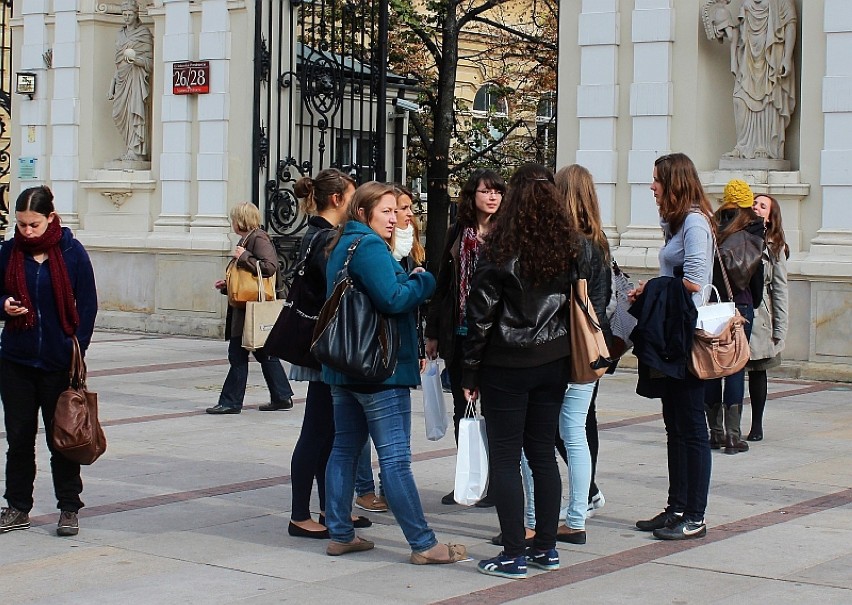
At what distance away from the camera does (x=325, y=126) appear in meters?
17.3

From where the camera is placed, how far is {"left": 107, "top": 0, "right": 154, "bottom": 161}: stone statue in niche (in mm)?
19062

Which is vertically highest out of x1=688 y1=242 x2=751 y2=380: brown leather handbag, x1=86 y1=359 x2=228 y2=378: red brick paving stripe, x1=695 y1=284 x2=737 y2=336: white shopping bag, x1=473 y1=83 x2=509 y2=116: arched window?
x1=473 y1=83 x2=509 y2=116: arched window

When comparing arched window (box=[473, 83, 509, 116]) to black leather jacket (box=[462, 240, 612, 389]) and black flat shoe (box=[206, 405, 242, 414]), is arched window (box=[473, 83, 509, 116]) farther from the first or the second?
black leather jacket (box=[462, 240, 612, 389])

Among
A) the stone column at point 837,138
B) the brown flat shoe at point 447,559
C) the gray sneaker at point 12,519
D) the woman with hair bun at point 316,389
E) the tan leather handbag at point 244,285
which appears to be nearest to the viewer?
the brown flat shoe at point 447,559

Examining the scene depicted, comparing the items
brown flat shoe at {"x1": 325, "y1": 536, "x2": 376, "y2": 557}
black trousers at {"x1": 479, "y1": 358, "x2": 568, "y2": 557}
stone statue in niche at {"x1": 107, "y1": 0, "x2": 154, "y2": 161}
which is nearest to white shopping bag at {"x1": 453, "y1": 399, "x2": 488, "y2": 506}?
black trousers at {"x1": 479, "y1": 358, "x2": 568, "y2": 557}

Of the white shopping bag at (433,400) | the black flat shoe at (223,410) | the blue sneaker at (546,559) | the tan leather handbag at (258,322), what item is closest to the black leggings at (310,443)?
the white shopping bag at (433,400)

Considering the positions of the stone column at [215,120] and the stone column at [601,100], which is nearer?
the stone column at [601,100]

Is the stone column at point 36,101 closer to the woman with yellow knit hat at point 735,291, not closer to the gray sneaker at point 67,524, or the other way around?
the woman with yellow knit hat at point 735,291

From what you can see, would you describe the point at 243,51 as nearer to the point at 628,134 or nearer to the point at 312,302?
the point at 628,134

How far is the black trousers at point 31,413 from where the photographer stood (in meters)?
7.32

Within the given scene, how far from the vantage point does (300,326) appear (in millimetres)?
7219

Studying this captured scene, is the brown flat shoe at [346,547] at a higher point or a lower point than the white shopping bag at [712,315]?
lower

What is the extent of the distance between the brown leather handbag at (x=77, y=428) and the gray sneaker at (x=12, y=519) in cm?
52

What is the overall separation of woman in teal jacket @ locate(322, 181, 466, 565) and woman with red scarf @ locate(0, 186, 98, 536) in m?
1.43
